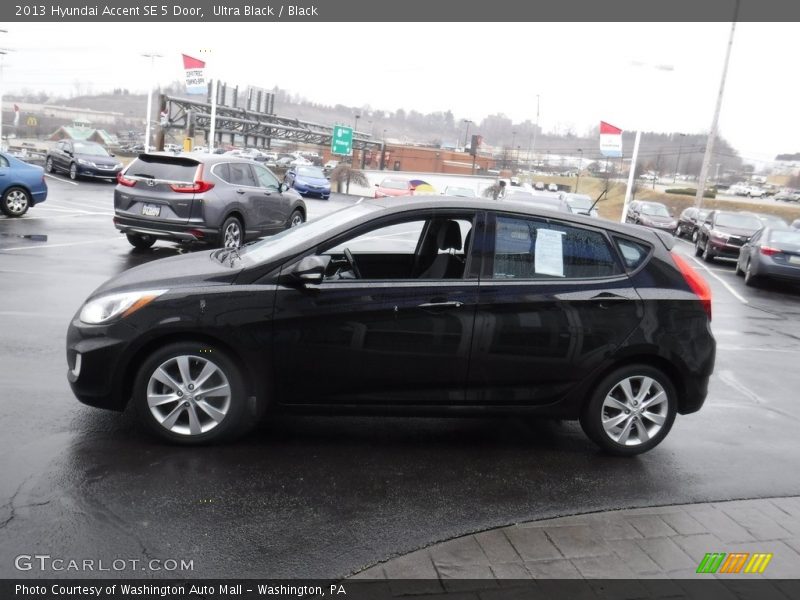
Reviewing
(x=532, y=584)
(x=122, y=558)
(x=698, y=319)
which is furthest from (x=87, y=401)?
(x=698, y=319)

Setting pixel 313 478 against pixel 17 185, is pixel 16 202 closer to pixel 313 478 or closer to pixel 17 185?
pixel 17 185

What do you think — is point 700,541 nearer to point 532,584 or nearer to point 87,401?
point 532,584

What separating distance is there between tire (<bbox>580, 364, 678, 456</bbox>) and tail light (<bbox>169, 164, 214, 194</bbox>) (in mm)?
9292

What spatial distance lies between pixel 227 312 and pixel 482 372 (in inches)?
68.1

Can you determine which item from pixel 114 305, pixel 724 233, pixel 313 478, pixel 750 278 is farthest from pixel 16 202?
pixel 724 233

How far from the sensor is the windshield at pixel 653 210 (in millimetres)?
35128

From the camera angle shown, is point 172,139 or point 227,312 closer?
point 227,312

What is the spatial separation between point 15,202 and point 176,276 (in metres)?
13.8

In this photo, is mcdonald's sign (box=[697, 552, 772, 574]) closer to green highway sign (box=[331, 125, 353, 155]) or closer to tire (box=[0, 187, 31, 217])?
tire (box=[0, 187, 31, 217])

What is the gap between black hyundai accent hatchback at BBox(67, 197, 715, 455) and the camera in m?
4.75

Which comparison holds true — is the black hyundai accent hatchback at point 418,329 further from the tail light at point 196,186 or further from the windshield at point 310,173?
the windshield at point 310,173

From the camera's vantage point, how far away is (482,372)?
501cm

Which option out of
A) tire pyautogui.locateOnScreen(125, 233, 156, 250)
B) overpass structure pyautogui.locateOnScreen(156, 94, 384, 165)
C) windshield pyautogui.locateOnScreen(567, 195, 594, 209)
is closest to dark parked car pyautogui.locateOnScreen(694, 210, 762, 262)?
windshield pyautogui.locateOnScreen(567, 195, 594, 209)
